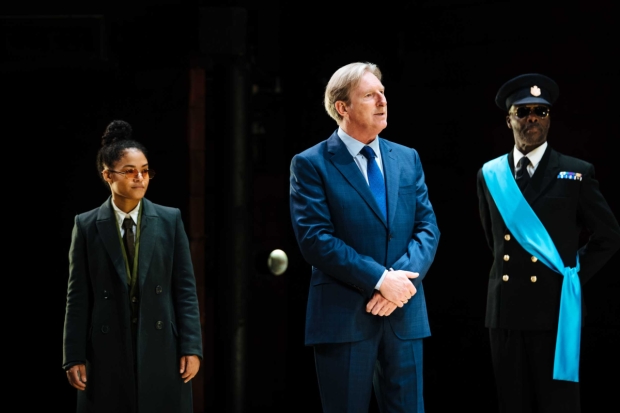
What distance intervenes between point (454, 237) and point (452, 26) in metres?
1.11

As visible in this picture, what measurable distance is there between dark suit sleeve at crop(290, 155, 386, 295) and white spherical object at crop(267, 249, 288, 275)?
1.59m

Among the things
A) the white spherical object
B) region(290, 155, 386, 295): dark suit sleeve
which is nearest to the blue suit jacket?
region(290, 155, 386, 295): dark suit sleeve

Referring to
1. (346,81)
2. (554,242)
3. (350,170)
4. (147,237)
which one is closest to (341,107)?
(346,81)

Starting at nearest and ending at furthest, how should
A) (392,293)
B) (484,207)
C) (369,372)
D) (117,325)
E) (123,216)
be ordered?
(392,293) → (369,372) → (117,325) → (123,216) → (484,207)

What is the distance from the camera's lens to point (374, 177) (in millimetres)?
3383

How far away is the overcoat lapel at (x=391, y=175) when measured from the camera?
332 centimetres

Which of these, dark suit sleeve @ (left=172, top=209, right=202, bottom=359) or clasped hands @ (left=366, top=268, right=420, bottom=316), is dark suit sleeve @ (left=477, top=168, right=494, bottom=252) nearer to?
clasped hands @ (left=366, top=268, right=420, bottom=316)

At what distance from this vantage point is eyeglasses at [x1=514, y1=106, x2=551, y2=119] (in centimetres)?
394

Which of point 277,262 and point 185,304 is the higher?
point 277,262

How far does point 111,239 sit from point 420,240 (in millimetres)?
1212

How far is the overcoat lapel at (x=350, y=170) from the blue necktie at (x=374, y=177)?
1.8 inches

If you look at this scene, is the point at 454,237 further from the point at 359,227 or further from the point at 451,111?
the point at 359,227

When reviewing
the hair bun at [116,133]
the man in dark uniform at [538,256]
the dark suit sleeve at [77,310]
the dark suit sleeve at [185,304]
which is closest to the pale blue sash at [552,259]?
the man in dark uniform at [538,256]

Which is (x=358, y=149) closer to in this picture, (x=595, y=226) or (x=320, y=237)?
(x=320, y=237)
